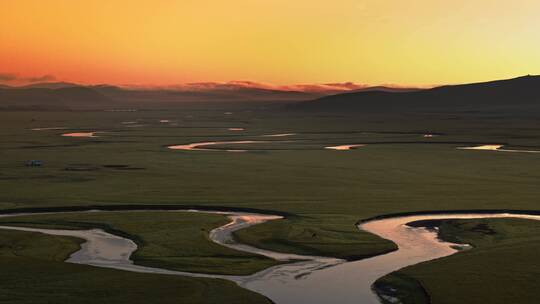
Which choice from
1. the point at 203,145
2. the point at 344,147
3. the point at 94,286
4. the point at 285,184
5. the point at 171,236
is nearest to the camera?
the point at 94,286

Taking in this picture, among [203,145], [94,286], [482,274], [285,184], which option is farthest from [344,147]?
[94,286]

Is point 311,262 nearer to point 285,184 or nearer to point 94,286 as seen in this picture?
point 94,286

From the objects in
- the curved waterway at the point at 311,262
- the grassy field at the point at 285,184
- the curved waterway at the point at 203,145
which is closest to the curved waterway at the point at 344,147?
the grassy field at the point at 285,184

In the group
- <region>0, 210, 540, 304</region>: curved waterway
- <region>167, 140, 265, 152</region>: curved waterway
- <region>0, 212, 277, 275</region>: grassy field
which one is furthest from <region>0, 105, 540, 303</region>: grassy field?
<region>167, 140, 265, 152</region>: curved waterway

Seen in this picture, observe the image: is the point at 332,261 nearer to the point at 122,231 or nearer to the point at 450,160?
the point at 122,231

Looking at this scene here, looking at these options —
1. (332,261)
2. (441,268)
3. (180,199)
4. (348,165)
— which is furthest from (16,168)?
(441,268)
